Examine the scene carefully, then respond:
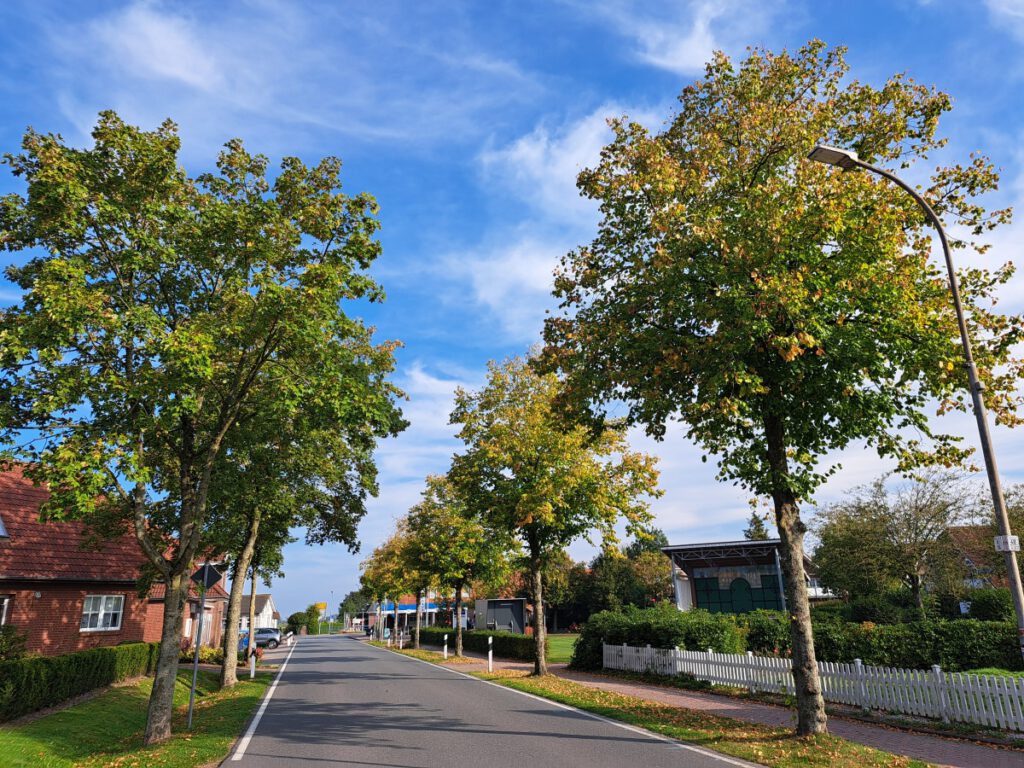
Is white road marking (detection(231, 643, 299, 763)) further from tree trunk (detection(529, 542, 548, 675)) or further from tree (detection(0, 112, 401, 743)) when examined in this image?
tree trunk (detection(529, 542, 548, 675))

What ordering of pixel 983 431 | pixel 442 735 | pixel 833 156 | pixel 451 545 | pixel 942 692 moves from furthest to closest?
pixel 451 545
pixel 942 692
pixel 442 735
pixel 833 156
pixel 983 431

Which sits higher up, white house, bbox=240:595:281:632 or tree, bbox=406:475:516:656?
tree, bbox=406:475:516:656

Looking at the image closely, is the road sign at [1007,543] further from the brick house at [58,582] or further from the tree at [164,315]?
the brick house at [58,582]

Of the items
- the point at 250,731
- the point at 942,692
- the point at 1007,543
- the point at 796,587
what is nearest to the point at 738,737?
Answer: the point at 796,587

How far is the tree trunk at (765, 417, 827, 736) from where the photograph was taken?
1068 cm

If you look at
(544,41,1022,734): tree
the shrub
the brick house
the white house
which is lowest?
the white house

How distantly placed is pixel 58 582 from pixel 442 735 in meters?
16.7

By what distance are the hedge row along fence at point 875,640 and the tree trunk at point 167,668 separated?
15175 mm

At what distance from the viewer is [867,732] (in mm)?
11773

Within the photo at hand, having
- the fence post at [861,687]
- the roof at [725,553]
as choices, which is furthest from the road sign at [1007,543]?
the roof at [725,553]

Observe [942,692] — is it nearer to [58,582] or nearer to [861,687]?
[861,687]

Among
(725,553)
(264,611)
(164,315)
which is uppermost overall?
(164,315)

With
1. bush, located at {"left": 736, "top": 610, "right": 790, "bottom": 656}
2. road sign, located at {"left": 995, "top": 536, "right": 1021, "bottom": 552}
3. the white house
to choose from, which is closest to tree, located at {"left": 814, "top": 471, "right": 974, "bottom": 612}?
bush, located at {"left": 736, "top": 610, "right": 790, "bottom": 656}

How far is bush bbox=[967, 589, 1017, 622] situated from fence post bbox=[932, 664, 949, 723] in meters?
22.6
